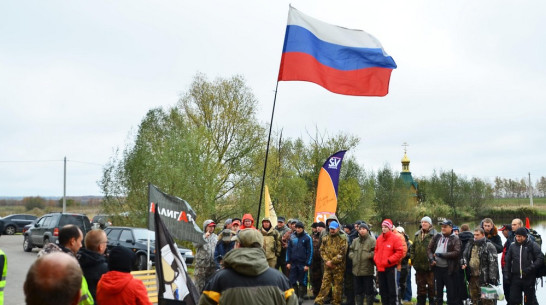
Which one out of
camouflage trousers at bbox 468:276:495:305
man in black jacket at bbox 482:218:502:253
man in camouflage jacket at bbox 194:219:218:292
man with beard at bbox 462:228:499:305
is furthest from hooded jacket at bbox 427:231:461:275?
man in camouflage jacket at bbox 194:219:218:292

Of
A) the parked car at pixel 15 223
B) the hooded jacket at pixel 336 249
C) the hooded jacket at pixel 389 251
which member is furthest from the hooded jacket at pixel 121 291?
the parked car at pixel 15 223

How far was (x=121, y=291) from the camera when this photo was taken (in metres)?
4.79

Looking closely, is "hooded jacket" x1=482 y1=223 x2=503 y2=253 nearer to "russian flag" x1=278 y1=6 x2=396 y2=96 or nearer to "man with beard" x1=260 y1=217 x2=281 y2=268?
"russian flag" x1=278 y1=6 x2=396 y2=96

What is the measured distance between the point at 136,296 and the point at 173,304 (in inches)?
47.3

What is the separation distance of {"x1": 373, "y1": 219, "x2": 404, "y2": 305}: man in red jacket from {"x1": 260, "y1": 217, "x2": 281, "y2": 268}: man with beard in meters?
2.53

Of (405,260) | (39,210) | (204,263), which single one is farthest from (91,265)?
(39,210)

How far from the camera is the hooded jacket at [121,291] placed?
4785mm

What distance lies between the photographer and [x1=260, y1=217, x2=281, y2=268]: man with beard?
13094 mm

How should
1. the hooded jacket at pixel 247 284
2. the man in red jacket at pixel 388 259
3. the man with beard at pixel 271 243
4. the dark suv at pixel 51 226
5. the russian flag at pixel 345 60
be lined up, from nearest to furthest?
1. the hooded jacket at pixel 247 284
2. the russian flag at pixel 345 60
3. the man in red jacket at pixel 388 259
4. the man with beard at pixel 271 243
5. the dark suv at pixel 51 226

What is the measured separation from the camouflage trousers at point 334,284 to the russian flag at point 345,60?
4.04 meters

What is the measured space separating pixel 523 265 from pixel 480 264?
81cm

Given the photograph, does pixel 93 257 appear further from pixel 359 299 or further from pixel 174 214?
pixel 359 299

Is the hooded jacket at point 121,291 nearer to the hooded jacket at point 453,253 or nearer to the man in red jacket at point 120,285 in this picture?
the man in red jacket at point 120,285

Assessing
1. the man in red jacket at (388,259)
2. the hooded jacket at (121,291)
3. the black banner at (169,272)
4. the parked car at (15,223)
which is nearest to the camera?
the hooded jacket at (121,291)
